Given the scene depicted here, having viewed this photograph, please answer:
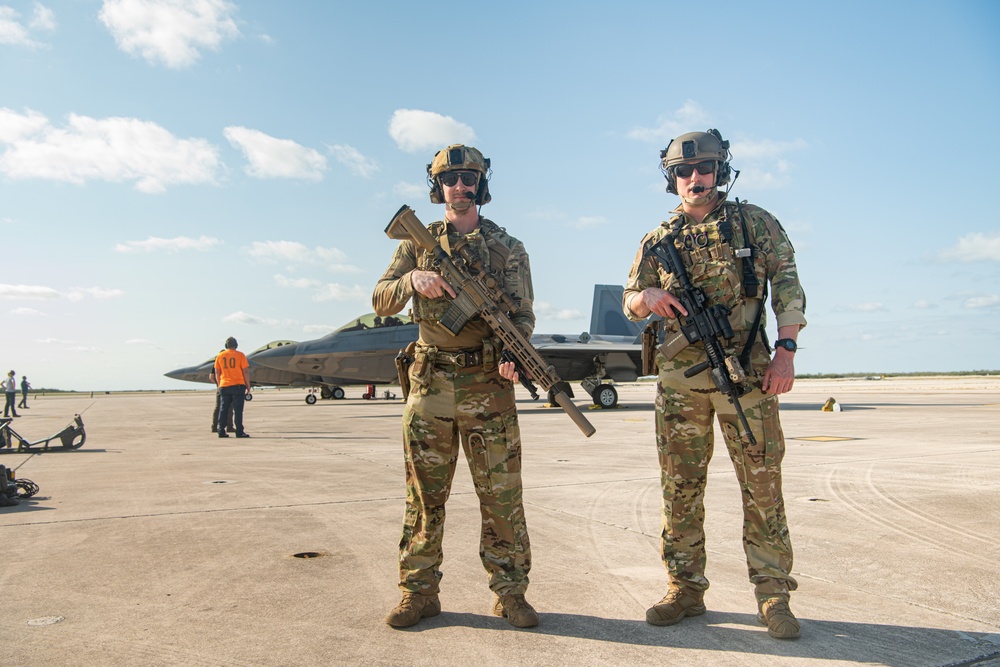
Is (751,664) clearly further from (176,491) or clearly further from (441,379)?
(176,491)

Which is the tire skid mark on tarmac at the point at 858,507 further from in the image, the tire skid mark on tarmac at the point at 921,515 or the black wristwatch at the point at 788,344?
the black wristwatch at the point at 788,344

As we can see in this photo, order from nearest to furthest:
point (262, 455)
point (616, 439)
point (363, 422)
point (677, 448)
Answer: point (677, 448)
point (262, 455)
point (616, 439)
point (363, 422)

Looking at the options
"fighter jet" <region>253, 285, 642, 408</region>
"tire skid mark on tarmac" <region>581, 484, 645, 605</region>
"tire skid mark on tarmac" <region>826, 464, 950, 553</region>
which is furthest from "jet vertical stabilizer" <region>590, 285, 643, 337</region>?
"tire skid mark on tarmac" <region>581, 484, 645, 605</region>

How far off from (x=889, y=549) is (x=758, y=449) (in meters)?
1.80

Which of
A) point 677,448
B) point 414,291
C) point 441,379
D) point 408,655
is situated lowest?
point 408,655

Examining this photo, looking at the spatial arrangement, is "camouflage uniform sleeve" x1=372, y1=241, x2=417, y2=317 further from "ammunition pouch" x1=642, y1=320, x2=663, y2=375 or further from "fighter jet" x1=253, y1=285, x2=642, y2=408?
"fighter jet" x1=253, y1=285, x2=642, y2=408

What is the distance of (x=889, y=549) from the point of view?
4465 mm

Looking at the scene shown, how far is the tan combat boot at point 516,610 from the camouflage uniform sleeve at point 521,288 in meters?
1.30

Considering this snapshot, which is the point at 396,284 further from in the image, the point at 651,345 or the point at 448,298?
the point at 651,345

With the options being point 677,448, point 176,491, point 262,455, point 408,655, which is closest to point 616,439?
point 262,455

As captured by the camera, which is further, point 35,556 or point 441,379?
point 35,556

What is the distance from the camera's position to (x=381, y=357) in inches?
840

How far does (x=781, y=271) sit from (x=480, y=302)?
151 centimetres

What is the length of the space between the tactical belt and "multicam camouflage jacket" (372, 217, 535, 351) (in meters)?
0.04
